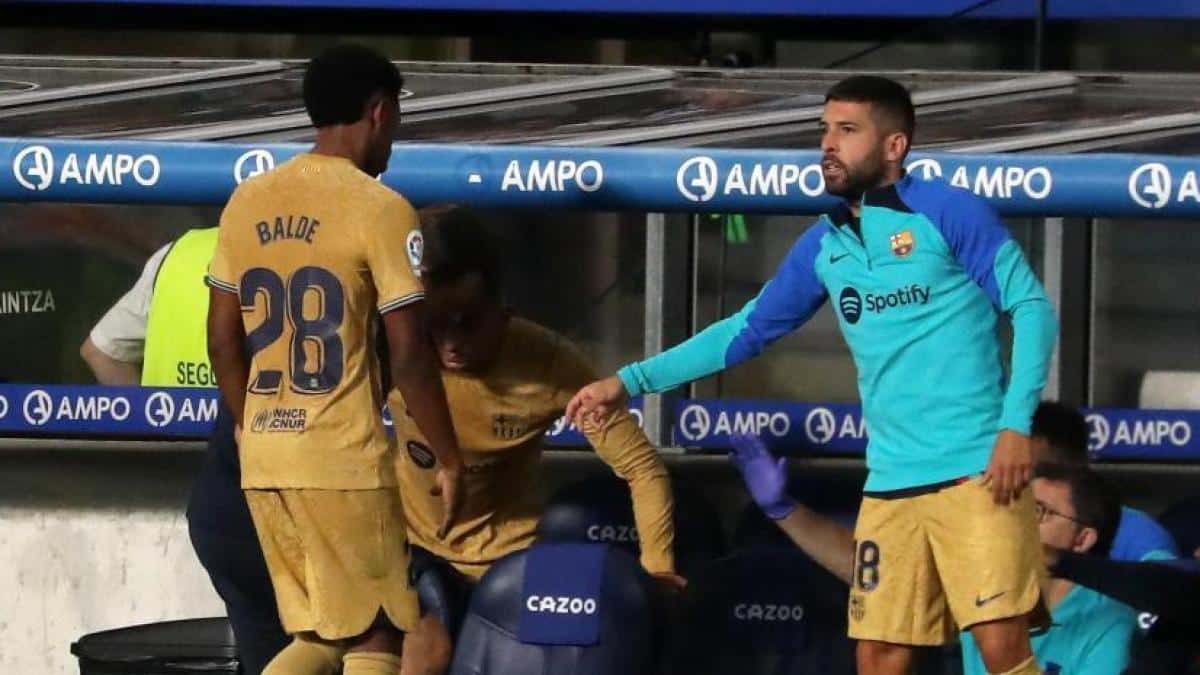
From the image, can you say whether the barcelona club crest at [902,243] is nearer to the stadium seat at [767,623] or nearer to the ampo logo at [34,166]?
the stadium seat at [767,623]

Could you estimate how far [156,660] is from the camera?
5496 mm

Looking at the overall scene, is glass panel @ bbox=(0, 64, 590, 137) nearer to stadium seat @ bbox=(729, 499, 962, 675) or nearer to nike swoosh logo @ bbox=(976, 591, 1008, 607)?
stadium seat @ bbox=(729, 499, 962, 675)

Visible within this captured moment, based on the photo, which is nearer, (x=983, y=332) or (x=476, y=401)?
(x=983, y=332)

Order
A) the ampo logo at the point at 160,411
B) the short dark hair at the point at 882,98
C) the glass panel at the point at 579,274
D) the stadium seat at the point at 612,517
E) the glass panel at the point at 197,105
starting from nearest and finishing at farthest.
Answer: the short dark hair at the point at 882,98 → the glass panel at the point at 197,105 → the stadium seat at the point at 612,517 → the ampo logo at the point at 160,411 → the glass panel at the point at 579,274

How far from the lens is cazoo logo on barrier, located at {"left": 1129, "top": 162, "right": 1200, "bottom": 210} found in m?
5.44

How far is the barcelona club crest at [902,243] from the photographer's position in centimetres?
483

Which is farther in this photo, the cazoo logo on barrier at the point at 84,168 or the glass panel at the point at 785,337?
the glass panel at the point at 785,337

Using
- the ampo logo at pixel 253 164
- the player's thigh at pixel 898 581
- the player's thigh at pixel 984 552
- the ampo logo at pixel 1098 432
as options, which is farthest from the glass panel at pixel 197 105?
the player's thigh at pixel 984 552

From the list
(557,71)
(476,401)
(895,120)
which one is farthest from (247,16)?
(895,120)

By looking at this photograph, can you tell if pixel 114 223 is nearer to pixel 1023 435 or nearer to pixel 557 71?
pixel 557 71

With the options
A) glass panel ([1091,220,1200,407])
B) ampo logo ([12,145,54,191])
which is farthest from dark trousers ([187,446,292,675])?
glass panel ([1091,220,1200,407])

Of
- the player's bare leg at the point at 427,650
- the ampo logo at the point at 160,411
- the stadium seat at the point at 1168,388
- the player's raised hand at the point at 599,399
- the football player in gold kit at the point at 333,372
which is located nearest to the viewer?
the football player in gold kit at the point at 333,372

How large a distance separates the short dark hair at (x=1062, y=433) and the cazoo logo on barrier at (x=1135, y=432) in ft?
3.61

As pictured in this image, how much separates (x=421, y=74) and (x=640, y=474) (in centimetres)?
193
